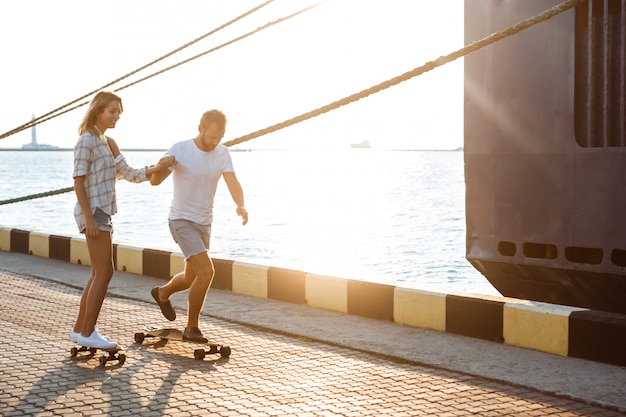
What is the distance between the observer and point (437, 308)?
711 cm

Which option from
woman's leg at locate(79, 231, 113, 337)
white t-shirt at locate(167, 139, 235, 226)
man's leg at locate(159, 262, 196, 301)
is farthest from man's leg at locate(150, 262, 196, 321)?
woman's leg at locate(79, 231, 113, 337)

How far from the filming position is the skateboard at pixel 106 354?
19.1 feet

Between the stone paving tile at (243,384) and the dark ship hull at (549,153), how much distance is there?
273 cm

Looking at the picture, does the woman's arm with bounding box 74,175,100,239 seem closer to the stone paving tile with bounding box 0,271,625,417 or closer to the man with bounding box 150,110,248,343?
the man with bounding box 150,110,248,343

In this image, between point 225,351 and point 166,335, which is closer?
point 225,351

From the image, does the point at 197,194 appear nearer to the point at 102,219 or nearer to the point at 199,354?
the point at 102,219

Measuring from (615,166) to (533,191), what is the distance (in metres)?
0.88

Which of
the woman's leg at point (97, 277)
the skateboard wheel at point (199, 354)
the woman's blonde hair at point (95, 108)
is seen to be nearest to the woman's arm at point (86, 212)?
the woman's leg at point (97, 277)

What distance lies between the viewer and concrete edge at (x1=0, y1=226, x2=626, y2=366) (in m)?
6.06

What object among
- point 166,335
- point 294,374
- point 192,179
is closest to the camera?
point 294,374

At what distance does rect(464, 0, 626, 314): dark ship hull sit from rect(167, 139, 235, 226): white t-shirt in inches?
134

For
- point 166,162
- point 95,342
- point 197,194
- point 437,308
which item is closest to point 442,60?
point 437,308

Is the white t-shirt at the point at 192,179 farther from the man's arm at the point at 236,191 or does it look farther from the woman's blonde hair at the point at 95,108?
the woman's blonde hair at the point at 95,108

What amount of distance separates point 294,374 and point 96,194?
165 centimetres
